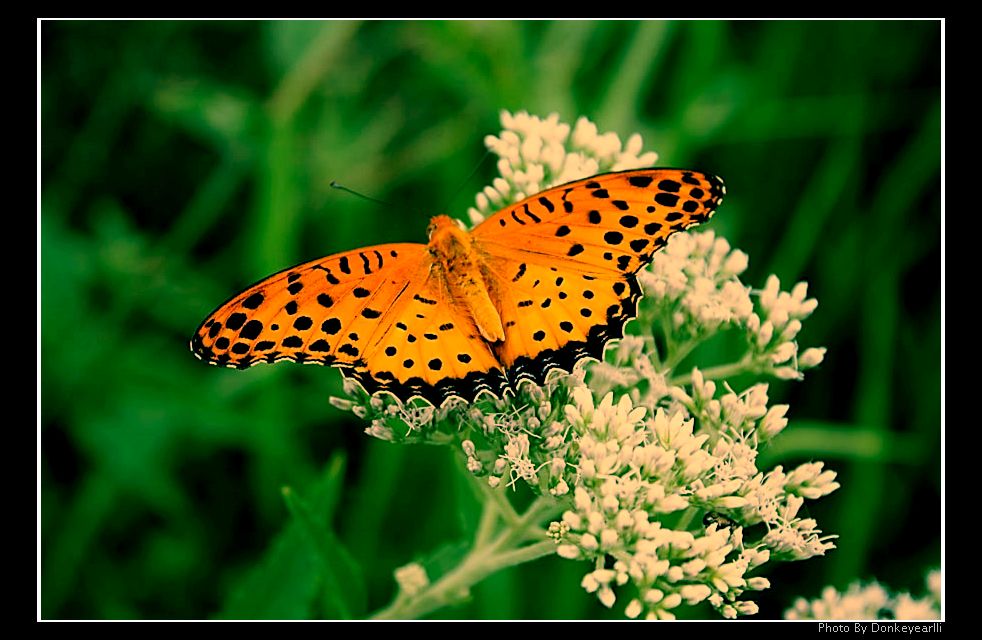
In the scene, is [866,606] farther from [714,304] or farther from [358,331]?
[358,331]

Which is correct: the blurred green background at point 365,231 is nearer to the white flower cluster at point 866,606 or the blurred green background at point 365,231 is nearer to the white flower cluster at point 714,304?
the white flower cluster at point 866,606

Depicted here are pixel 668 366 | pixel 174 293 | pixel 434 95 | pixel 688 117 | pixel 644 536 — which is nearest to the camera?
pixel 644 536

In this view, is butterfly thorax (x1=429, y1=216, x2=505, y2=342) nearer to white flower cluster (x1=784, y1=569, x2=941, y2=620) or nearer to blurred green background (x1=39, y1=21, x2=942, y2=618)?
blurred green background (x1=39, y1=21, x2=942, y2=618)

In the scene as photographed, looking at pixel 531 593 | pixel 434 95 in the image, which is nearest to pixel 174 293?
pixel 434 95

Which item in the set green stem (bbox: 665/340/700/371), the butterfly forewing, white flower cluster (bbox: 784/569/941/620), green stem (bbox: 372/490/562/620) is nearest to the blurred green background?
white flower cluster (bbox: 784/569/941/620)

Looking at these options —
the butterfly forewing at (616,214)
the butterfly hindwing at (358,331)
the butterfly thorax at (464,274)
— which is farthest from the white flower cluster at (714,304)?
the butterfly hindwing at (358,331)

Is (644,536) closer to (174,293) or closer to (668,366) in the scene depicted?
(668,366)
